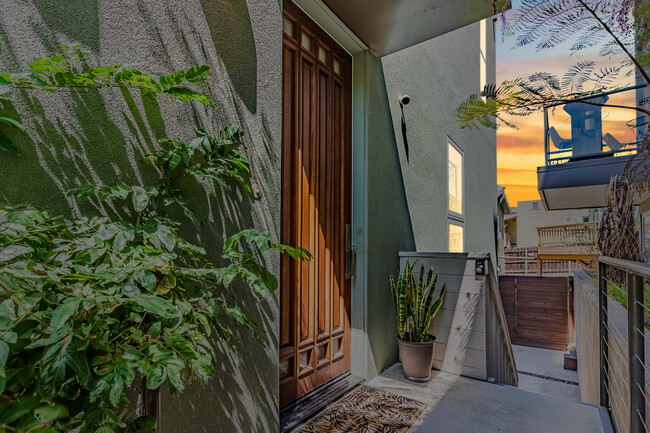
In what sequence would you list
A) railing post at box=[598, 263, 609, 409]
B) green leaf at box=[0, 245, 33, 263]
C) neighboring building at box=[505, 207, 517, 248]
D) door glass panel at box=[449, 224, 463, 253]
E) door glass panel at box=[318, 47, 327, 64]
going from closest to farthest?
1. green leaf at box=[0, 245, 33, 263]
2. railing post at box=[598, 263, 609, 409]
3. door glass panel at box=[318, 47, 327, 64]
4. door glass panel at box=[449, 224, 463, 253]
5. neighboring building at box=[505, 207, 517, 248]

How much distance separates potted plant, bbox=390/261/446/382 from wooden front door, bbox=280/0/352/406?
470mm

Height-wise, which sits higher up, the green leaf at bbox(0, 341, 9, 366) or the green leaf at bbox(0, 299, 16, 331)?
the green leaf at bbox(0, 299, 16, 331)

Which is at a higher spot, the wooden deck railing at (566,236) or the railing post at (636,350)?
the wooden deck railing at (566,236)

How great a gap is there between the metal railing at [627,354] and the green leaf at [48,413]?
6.24 feet

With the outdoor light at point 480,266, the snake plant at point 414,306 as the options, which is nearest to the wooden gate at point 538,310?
the outdoor light at point 480,266

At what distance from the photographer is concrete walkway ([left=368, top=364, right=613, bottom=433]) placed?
7.43ft

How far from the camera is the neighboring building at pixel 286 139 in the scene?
1289 millimetres

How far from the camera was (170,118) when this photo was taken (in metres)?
1.62

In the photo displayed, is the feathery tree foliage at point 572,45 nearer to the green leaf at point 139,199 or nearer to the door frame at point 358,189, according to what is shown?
the door frame at point 358,189

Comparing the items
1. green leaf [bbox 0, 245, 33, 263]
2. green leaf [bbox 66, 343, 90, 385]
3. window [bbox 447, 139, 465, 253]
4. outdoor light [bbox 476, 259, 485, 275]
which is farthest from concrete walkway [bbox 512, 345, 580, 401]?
green leaf [bbox 0, 245, 33, 263]

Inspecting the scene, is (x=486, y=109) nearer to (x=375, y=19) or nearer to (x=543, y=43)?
(x=543, y=43)

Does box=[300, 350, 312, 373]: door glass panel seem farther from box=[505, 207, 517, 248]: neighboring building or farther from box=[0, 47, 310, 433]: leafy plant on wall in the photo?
box=[505, 207, 517, 248]: neighboring building

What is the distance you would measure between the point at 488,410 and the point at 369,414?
85 centimetres

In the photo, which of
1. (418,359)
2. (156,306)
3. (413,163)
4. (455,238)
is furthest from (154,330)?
(455,238)
